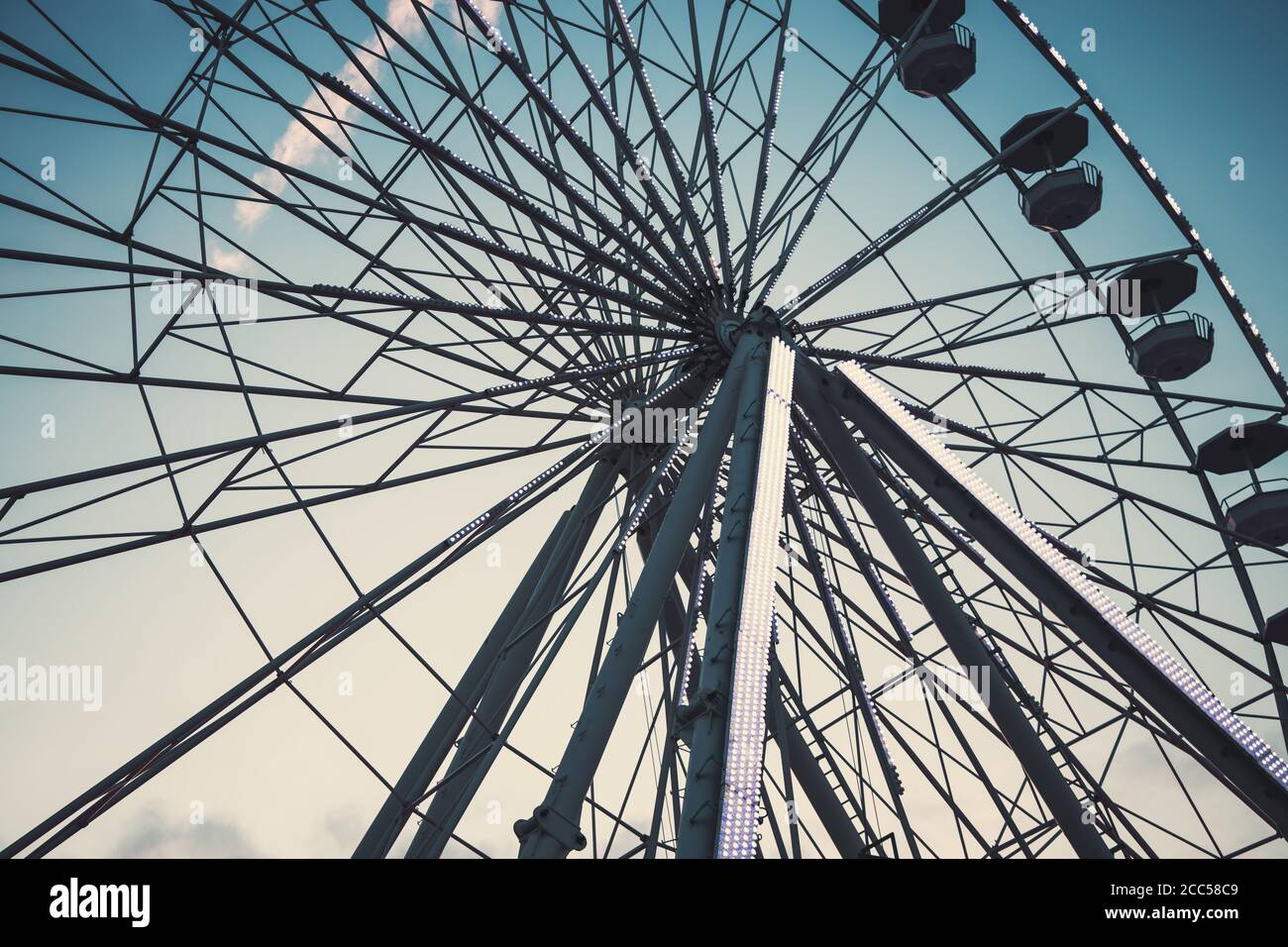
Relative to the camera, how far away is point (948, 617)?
1082 centimetres

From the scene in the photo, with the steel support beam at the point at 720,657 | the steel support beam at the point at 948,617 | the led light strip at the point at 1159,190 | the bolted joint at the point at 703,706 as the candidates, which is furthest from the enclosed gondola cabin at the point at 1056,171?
the bolted joint at the point at 703,706

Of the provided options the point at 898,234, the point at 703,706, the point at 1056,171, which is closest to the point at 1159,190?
the point at 1056,171

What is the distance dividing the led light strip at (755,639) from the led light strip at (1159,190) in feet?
27.7

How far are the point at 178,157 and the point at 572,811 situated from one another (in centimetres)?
773

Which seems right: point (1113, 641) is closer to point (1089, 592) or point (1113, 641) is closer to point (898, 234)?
point (1089, 592)

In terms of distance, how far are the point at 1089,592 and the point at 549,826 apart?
170 inches

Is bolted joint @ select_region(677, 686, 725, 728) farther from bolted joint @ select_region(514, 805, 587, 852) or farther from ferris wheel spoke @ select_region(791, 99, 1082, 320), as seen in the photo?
ferris wheel spoke @ select_region(791, 99, 1082, 320)

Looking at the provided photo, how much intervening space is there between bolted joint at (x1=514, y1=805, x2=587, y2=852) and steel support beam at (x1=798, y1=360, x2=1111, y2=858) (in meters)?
4.00

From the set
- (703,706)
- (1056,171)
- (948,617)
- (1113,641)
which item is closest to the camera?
(703,706)

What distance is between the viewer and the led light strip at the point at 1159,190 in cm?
1625

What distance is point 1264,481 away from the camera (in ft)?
57.5

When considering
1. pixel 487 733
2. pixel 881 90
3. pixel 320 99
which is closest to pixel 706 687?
pixel 487 733

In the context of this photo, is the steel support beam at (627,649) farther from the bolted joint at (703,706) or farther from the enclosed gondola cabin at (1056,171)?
the enclosed gondola cabin at (1056,171)

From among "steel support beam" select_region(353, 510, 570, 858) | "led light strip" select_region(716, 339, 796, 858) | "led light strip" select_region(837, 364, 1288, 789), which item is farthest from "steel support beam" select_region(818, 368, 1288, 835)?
"steel support beam" select_region(353, 510, 570, 858)
